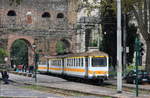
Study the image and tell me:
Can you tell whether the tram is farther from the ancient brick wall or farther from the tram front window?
the ancient brick wall

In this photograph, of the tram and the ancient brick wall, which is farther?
the ancient brick wall

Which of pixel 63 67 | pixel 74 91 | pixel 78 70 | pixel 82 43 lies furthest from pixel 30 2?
pixel 74 91

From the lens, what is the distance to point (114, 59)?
54312 millimetres

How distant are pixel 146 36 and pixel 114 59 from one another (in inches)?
452

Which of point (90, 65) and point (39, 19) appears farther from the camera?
point (39, 19)

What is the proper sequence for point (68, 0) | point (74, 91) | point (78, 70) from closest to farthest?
point (74, 91) → point (78, 70) → point (68, 0)

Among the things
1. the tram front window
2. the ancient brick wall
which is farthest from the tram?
the ancient brick wall

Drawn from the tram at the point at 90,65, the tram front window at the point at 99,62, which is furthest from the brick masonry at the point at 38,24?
the tram front window at the point at 99,62

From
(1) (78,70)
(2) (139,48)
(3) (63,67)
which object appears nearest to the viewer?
(2) (139,48)

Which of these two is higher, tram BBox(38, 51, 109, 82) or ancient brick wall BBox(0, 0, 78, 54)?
ancient brick wall BBox(0, 0, 78, 54)

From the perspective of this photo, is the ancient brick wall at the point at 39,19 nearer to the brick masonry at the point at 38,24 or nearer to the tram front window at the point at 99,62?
the brick masonry at the point at 38,24

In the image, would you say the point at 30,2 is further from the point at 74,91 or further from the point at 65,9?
the point at 74,91

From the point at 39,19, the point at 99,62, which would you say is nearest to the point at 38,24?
the point at 39,19

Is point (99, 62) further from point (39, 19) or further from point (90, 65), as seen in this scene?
point (39, 19)
